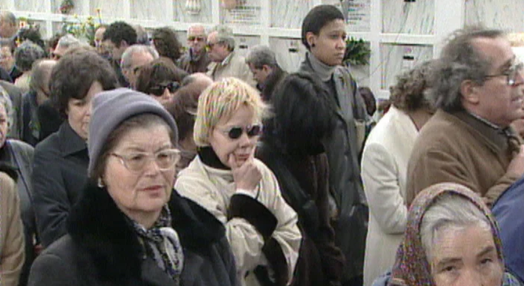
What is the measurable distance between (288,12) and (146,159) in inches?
309

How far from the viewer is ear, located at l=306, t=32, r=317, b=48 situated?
532cm

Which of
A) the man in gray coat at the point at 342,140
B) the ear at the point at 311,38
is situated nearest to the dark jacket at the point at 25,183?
the man in gray coat at the point at 342,140

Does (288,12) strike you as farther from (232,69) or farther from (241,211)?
(241,211)

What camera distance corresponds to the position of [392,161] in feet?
14.0

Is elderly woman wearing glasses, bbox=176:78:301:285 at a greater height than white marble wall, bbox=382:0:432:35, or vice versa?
white marble wall, bbox=382:0:432:35

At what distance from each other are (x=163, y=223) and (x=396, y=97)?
7.06 feet

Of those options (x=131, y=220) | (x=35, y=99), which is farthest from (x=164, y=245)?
(x=35, y=99)

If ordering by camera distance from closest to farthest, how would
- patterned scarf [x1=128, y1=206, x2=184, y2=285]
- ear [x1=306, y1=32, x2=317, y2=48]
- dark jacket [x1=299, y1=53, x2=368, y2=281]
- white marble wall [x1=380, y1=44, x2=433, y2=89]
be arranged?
patterned scarf [x1=128, y1=206, x2=184, y2=285] < dark jacket [x1=299, y1=53, x2=368, y2=281] < ear [x1=306, y1=32, x2=317, y2=48] < white marble wall [x1=380, y1=44, x2=433, y2=89]

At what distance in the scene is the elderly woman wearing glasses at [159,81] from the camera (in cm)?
513

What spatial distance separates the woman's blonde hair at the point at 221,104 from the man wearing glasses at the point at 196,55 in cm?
583

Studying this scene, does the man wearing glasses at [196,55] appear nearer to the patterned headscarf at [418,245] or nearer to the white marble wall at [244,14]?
the white marble wall at [244,14]

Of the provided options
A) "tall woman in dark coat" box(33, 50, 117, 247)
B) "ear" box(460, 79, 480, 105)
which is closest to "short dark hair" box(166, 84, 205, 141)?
"tall woman in dark coat" box(33, 50, 117, 247)

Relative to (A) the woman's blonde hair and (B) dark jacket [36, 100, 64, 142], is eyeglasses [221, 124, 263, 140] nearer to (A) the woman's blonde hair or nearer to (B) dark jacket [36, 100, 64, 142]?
(A) the woman's blonde hair

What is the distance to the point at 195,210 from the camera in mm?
2631
